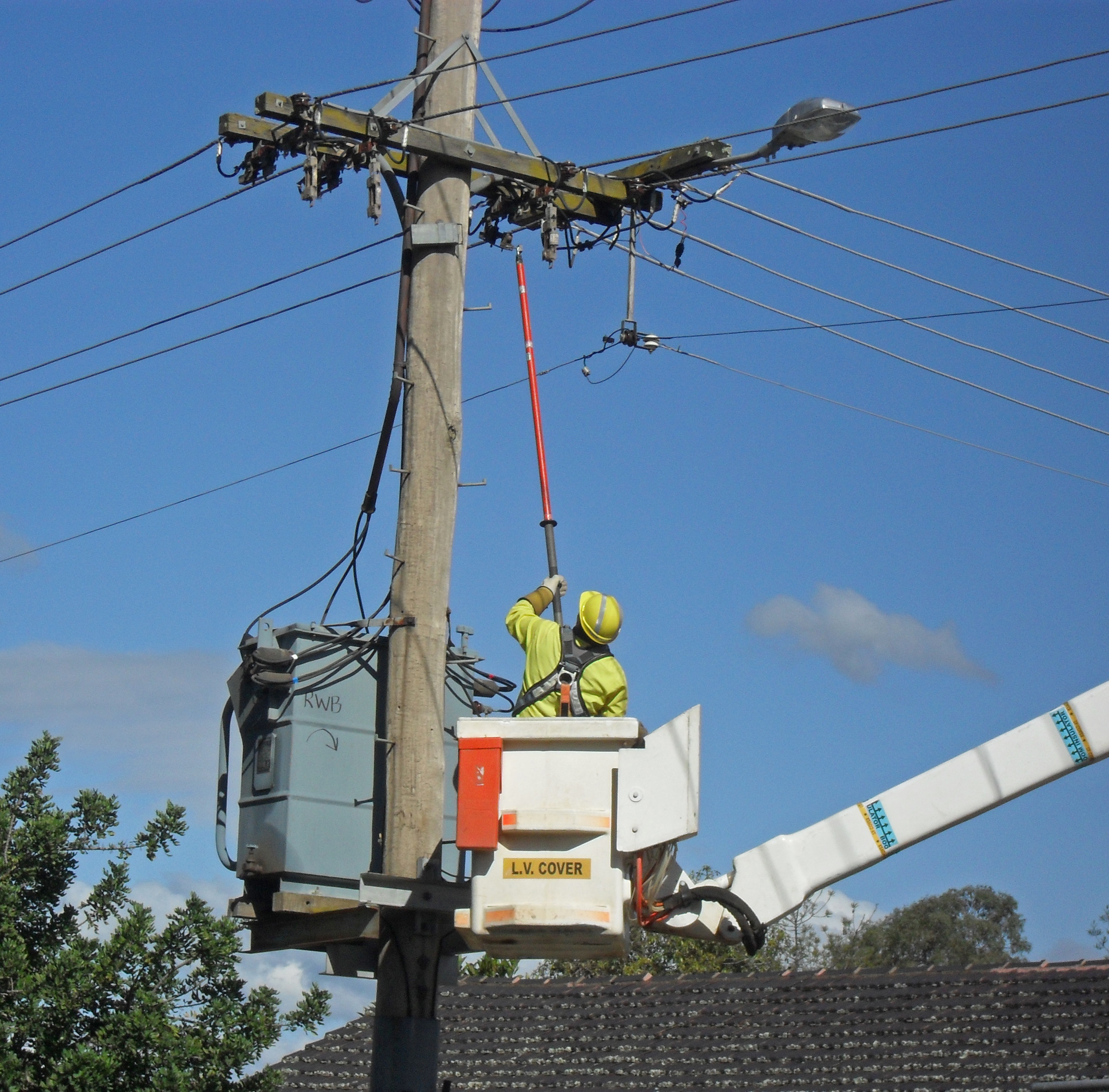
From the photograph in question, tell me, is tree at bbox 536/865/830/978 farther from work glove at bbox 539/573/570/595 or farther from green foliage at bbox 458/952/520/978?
work glove at bbox 539/573/570/595

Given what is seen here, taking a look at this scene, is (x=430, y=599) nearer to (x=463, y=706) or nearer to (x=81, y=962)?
(x=463, y=706)

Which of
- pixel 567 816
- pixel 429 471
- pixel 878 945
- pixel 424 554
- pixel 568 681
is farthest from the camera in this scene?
pixel 878 945

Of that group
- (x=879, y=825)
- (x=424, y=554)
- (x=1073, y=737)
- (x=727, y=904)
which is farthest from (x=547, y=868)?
(x=1073, y=737)

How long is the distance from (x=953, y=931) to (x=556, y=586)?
44.2m

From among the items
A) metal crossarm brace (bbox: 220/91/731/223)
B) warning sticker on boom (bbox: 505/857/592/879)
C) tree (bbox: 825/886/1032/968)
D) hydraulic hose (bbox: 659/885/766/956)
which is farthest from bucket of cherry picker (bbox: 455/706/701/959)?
tree (bbox: 825/886/1032/968)

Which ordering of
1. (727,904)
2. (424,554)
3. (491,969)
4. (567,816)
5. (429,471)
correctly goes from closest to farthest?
1. (567,816)
2. (727,904)
3. (424,554)
4. (429,471)
5. (491,969)

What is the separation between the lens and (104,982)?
51.1ft

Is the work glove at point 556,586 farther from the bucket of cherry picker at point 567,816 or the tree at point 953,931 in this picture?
the tree at point 953,931

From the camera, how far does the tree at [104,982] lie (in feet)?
49.6

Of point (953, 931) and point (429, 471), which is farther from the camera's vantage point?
point (953, 931)

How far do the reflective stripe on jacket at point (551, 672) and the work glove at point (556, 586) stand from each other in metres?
0.35

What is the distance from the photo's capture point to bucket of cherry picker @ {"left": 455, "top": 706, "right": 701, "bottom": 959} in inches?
254

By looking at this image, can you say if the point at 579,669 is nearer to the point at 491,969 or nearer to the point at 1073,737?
the point at 1073,737

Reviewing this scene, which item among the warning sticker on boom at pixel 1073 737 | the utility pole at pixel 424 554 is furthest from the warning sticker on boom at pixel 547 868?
the warning sticker on boom at pixel 1073 737
